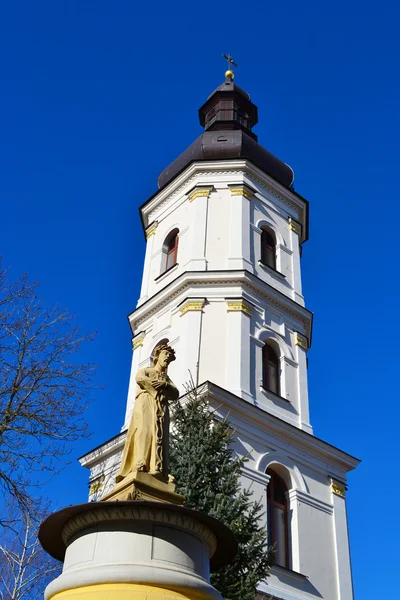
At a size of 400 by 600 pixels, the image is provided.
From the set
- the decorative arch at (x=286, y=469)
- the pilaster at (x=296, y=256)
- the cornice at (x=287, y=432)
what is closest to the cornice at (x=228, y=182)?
the pilaster at (x=296, y=256)

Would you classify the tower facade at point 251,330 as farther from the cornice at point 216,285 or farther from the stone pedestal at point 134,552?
the stone pedestal at point 134,552

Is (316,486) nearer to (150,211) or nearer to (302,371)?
(302,371)

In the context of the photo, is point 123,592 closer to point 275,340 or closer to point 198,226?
point 275,340

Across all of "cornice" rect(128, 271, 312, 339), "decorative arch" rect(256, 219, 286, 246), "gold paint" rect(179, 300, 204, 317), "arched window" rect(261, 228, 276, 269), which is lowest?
"gold paint" rect(179, 300, 204, 317)

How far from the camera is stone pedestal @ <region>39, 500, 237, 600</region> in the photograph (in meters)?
6.26

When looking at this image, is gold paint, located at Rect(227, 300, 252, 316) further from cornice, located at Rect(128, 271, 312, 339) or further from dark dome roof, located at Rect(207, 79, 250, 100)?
dark dome roof, located at Rect(207, 79, 250, 100)

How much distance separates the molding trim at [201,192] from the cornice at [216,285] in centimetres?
343

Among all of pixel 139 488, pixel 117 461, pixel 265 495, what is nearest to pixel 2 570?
pixel 117 461

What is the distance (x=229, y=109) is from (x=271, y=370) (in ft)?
46.5

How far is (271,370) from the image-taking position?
20.6 meters

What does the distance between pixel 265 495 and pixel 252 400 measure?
257 centimetres

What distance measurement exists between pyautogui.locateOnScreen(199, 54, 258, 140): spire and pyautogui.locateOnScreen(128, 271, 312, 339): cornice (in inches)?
399

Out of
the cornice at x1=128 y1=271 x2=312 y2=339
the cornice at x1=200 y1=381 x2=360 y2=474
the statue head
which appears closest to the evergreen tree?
the cornice at x1=200 y1=381 x2=360 y2=474

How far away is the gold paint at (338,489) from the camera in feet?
63.6
